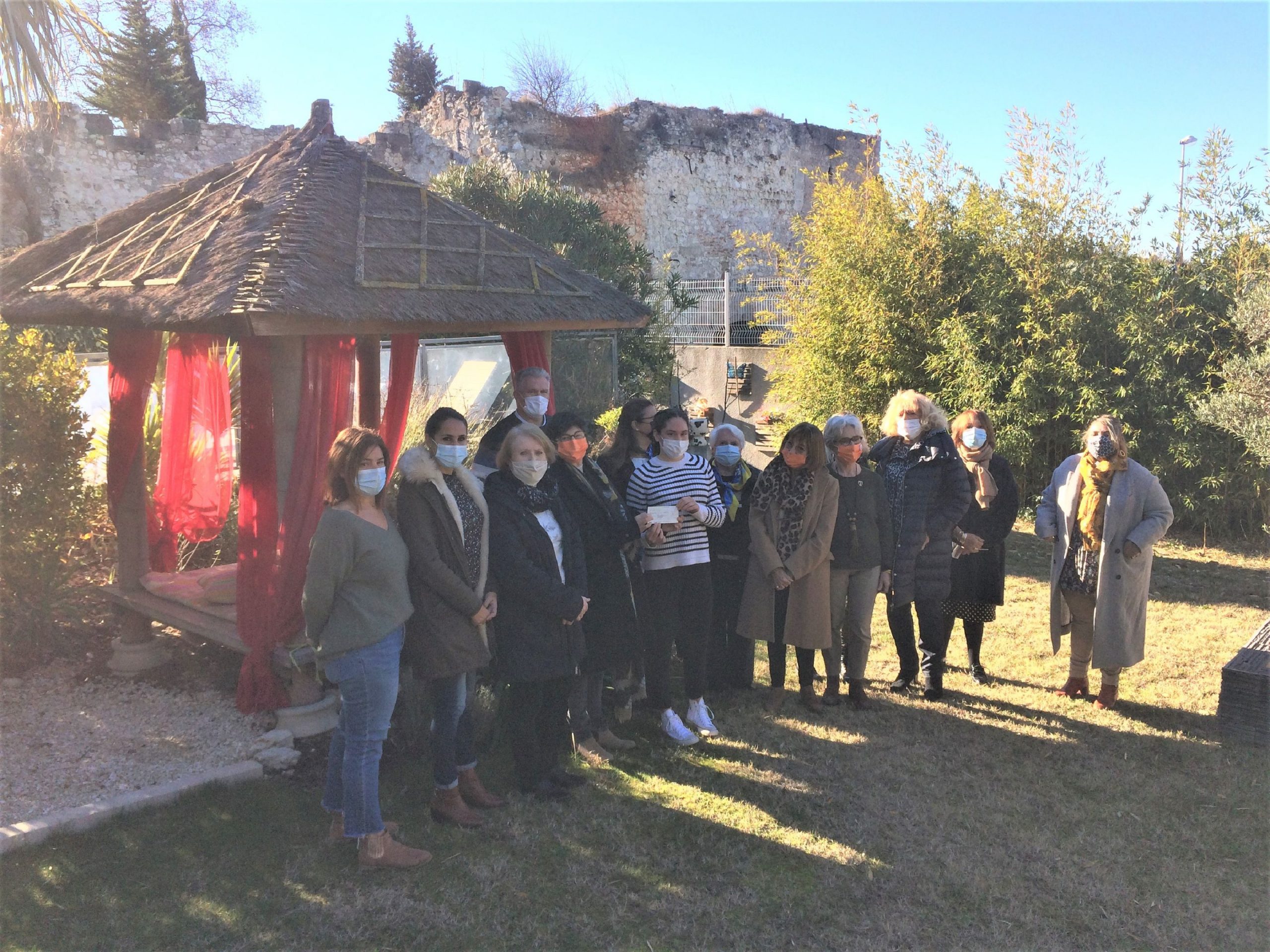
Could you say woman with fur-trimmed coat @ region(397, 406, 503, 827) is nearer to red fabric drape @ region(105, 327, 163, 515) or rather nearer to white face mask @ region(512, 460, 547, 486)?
white face mask @ region(512, 460, 547, 486)

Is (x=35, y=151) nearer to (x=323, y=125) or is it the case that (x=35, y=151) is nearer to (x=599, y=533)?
(x=323, y=125)

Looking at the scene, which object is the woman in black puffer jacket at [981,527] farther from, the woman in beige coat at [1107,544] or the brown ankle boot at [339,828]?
the brown ankle boot at [339,828]

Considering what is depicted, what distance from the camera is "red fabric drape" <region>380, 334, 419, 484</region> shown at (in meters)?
5.75

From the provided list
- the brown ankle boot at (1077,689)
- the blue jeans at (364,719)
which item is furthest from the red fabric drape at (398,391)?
the brown ankle boot at (1077,689)

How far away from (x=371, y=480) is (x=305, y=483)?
1.32 metres

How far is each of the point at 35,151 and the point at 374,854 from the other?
16607mm

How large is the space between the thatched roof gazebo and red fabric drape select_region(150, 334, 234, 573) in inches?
10.2

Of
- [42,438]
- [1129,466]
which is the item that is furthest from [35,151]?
[1129,466]

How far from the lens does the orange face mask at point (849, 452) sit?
4.82m

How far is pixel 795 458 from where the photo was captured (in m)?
4.74

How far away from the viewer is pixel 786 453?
15.7ft

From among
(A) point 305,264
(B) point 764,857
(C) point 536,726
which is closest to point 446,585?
(C) point 536,726

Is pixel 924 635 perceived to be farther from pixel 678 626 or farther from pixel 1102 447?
pixel 678 626

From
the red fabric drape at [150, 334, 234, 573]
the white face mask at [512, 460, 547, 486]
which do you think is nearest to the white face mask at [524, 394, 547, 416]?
the white face mask at [512, 460, 547, 486]
